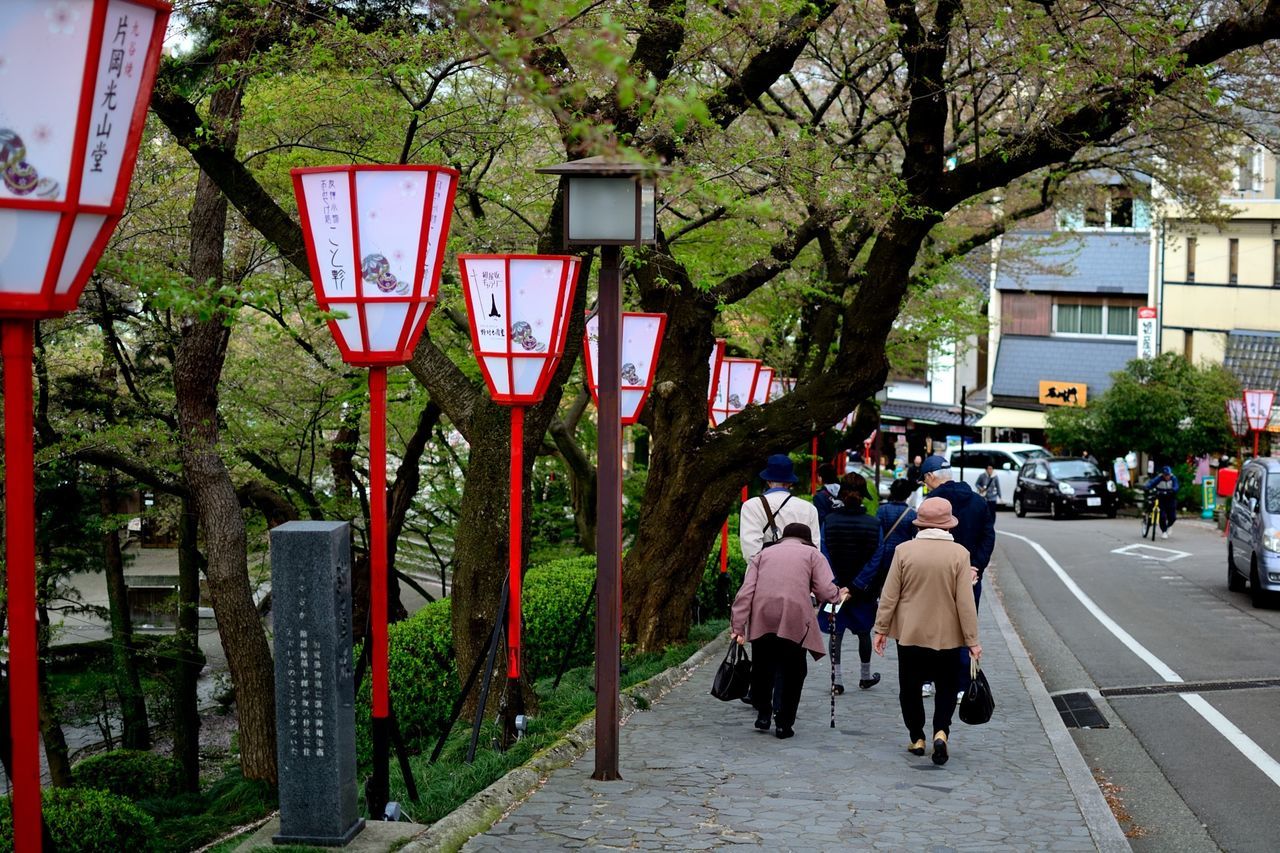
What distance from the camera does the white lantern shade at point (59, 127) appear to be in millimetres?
4164

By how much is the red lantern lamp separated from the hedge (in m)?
2.24

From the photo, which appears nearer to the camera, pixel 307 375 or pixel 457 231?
pixel 457 231

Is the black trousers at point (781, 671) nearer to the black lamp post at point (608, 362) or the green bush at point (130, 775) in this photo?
the black lamp post at point (608, 362)

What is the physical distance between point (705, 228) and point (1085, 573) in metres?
11.2

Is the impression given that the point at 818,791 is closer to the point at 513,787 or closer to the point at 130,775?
the point at 513,787

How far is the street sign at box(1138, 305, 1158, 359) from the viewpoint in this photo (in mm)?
51031

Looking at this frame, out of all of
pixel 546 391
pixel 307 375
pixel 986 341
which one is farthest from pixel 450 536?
pixel 986 341

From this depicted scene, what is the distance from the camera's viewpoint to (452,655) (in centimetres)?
1327

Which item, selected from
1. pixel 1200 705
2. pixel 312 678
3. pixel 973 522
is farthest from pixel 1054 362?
pixel 312 678

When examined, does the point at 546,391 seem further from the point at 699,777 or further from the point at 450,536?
the point at 450,536

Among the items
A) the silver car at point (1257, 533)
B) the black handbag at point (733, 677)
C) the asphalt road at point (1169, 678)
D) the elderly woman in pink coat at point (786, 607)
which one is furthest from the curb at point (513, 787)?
the silver car at point (1257, 533)

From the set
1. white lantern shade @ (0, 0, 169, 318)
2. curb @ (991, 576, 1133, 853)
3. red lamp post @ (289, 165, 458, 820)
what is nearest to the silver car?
curb @ (991, 576, 1133, 853)

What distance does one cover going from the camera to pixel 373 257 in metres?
7.60

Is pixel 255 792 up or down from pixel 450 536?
down
